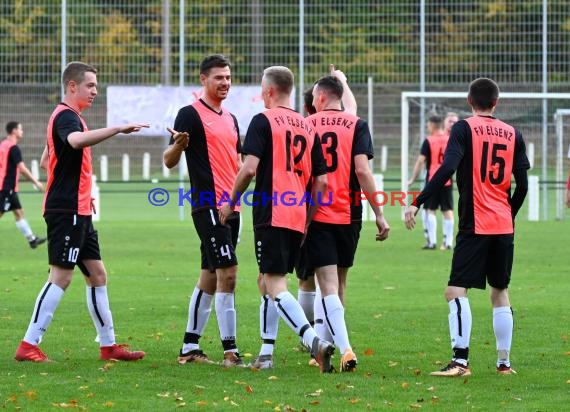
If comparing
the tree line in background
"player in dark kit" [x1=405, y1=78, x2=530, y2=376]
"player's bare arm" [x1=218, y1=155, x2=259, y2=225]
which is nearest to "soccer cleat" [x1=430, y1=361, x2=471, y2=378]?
"player in dark kit" [x1=405, y1=78, x2=530, y2=376]

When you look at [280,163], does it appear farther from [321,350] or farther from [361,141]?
[321,350]

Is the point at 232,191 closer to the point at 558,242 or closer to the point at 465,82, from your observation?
the point at 558,242

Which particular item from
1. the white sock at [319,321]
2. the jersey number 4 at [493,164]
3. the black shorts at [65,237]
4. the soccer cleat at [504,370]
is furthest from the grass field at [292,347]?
the jersey number 4 at [493,164]

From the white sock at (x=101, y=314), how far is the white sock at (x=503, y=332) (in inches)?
116

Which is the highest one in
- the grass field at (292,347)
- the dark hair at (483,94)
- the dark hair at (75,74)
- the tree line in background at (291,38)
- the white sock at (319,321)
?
the tree line in background at (291,38)

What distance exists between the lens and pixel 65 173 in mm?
9523

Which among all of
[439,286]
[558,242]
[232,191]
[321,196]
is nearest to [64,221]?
[232,191]

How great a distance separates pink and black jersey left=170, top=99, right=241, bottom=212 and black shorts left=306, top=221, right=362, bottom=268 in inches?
24.4

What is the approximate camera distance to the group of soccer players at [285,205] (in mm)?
8891

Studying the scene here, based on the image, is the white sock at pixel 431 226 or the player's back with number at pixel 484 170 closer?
the player's back with number at pixel 484 170

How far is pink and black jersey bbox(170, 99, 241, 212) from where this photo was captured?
30.8 ft

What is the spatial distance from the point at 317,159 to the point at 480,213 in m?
1.23

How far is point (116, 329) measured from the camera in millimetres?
11586

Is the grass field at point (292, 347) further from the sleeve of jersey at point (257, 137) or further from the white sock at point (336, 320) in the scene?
the sleeve of jersey at point (257, 137)
